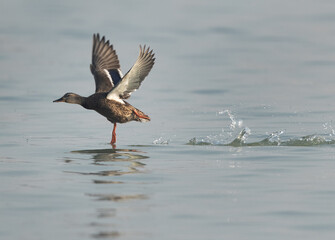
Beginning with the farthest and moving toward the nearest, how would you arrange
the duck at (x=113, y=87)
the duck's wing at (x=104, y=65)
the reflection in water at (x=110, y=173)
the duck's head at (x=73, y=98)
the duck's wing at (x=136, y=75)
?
the duck's wing at (x=104, y=65) → the duck's head at (x=73, y=98) → the duck at (x=113, y=87) → the duck's wing at (x=136, y=75) → the reflection in water at (x=110, y=173)

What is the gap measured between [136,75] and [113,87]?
382mm

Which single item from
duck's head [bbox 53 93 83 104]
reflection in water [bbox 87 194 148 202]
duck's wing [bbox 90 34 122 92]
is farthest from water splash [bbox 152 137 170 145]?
reflection in water [bbox 87 194 148 202]

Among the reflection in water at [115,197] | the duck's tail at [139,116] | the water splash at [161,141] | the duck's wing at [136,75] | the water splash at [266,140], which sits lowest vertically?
the reflection in water at [115,197]

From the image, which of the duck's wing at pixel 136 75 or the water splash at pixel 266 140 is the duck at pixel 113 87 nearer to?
the duck's wing at pixel 136 75

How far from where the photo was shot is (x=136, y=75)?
1286cm

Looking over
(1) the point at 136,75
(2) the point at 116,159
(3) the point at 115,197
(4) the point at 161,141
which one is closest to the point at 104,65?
(1) the point at 136,75

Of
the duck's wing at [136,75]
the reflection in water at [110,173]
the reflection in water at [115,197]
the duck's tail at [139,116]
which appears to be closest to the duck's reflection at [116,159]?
the reflection in water at [110,173]

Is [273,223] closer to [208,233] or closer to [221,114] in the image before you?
[208,233]

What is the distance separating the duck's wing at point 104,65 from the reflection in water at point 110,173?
2449mm

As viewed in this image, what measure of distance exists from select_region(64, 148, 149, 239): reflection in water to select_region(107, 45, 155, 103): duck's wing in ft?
4.11

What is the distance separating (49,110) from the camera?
1697cm

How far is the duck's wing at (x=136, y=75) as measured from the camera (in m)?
12.7

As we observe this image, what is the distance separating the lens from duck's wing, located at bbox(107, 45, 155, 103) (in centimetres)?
1269

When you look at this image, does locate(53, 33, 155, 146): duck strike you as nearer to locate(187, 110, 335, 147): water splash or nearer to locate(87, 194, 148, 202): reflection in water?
locate(187, 110, 335, 147): water splash
